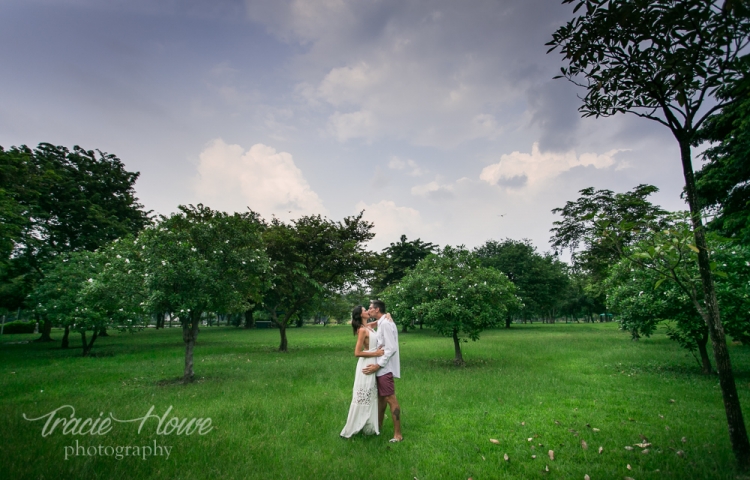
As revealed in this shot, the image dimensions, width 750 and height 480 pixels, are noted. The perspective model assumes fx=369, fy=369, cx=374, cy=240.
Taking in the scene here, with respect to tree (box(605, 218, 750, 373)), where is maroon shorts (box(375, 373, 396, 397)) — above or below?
below

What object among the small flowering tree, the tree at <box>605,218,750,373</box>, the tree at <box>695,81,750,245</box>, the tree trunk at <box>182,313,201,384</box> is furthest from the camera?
the small flowering tree

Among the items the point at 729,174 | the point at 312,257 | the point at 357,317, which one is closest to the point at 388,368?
the point at 357,317

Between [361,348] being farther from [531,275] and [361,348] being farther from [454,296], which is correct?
[531,275]

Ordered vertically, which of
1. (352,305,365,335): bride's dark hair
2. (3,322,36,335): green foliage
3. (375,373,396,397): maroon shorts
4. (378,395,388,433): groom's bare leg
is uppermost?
(352,305,365,335): bride's dark hair

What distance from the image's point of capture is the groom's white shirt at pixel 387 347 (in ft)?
20.0

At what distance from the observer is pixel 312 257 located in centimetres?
2155

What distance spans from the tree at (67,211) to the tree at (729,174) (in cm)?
3236

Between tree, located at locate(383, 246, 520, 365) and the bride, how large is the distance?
A: 7064 mm

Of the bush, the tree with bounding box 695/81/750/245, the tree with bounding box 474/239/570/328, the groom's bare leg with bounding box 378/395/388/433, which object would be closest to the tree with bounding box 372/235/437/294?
the tree with bounding box 474/239/570/328

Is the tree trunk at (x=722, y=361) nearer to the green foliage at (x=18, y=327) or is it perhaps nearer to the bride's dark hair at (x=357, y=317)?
the bride's dark hair at (x=357, y=317)

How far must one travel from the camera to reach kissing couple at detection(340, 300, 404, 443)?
6.16 metres

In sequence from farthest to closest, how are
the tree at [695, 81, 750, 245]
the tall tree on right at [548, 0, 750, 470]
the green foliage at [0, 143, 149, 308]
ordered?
1. the green foliage at [0, 143, 149, 308]
2. the tree at [695, 81, 750, 245]
3. the tall tree on right at [548, 0, 750, 470]

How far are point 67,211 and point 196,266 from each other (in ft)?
75.6

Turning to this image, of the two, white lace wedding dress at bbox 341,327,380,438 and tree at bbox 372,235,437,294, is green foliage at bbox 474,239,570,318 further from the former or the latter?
white lace wedding dress at bbox 341,327,380,438
